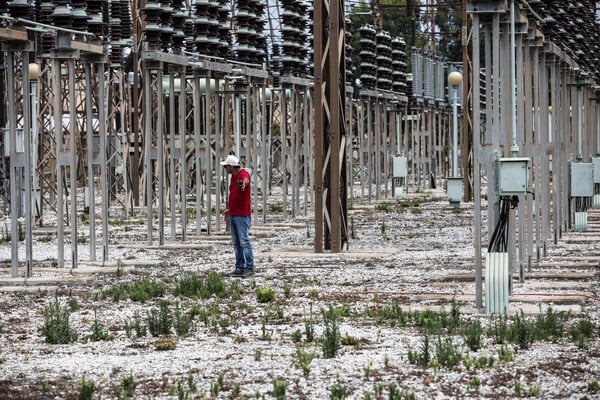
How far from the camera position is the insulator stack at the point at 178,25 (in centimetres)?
2245

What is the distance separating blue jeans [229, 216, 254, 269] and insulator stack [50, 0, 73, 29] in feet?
11.3

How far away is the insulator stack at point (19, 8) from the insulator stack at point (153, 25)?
5010 millimetres

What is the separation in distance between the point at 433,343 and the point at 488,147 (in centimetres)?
340

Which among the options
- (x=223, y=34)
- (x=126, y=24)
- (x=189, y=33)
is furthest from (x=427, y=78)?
(x=223, y=34)

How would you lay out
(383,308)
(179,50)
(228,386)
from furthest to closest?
(179,50), (383,308), (228,386)

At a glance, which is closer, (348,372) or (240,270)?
(348,372)

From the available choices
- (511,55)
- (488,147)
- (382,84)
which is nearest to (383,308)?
(488,147)

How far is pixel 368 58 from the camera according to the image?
37875 millimetres

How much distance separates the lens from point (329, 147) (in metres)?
19.8

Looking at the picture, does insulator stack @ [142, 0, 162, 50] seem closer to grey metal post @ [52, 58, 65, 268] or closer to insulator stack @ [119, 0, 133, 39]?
grey metal post @ [52, 58, 65, 268]

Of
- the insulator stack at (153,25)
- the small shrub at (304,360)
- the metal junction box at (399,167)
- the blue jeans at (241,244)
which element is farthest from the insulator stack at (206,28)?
the small shrub at (304,360)

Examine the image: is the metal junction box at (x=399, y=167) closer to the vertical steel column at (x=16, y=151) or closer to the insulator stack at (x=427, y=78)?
the insulator stack at (x=427, y=78)

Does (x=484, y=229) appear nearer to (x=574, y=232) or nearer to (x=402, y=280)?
(x=574, y=232)

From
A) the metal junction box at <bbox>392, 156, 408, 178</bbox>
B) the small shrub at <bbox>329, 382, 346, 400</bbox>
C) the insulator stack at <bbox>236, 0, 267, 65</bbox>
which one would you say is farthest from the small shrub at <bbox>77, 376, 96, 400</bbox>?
the metal junction box at <bbox>392, 156, 408, 178</bbox>
